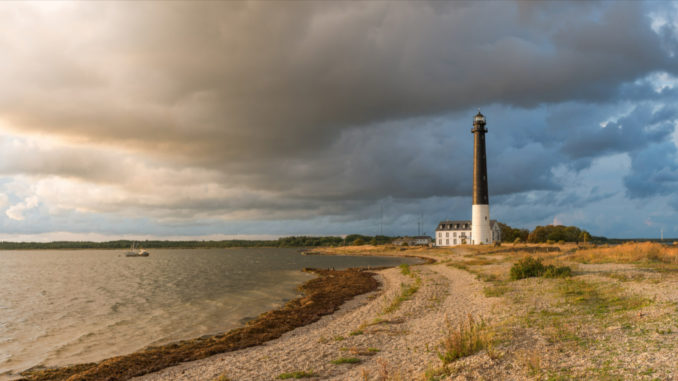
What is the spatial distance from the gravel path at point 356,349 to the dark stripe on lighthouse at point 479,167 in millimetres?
56417

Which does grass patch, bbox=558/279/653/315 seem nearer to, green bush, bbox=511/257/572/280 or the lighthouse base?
green bush, bbox=511/257/572/280

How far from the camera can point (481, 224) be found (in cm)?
7875

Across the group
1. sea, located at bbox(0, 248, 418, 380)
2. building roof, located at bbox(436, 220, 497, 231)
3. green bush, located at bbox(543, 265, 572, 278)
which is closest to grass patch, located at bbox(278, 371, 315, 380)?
sea, located at bbox(0, 248, 418, 380)

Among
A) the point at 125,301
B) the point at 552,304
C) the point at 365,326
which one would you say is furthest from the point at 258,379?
the point at 125,301

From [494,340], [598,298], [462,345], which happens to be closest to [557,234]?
[598,298]

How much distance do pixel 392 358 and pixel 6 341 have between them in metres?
22.7

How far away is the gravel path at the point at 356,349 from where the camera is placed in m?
12.4

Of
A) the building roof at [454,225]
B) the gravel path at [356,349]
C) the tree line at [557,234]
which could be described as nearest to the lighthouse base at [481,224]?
the tree line at [557,234]

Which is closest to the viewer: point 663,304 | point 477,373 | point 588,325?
point 477,373

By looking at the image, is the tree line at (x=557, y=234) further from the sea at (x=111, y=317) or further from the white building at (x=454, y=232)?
the sea at (x=111, y=317)

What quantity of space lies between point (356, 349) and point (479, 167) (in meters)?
69.0

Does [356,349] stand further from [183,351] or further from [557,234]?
[557,234]

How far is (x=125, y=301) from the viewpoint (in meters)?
36.8

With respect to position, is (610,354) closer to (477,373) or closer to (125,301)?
(477,373)
